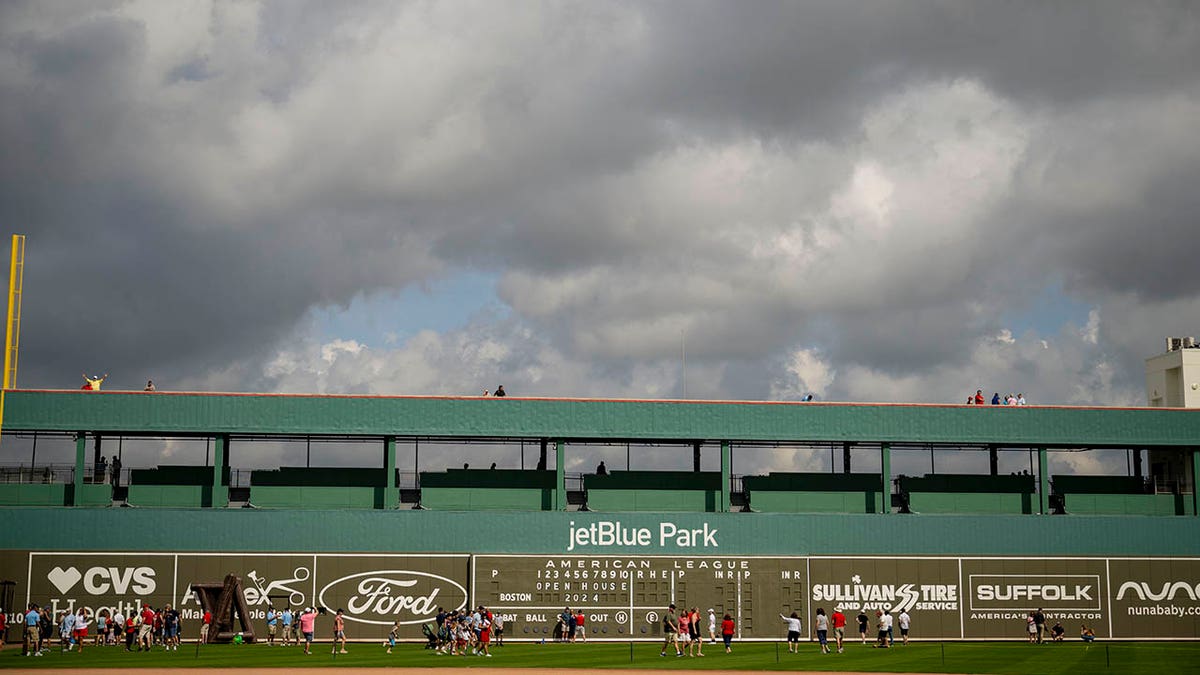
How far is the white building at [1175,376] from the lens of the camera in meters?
67.9

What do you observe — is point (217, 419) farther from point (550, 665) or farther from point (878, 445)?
point (878, 445)

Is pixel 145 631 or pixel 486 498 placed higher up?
pixel 486 498

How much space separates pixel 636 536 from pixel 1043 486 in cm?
1963

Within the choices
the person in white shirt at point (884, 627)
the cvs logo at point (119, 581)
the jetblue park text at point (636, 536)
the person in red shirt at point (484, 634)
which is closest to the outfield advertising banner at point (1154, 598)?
the person in white shirt at point (884, 627)

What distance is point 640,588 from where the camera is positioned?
5731 cm

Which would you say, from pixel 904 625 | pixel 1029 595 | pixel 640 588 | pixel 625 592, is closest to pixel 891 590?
pixel 904 625

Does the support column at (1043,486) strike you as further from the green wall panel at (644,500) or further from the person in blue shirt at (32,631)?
the person in blue shirt at (32,631)

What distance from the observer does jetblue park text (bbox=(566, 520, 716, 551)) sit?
5831 centimetres

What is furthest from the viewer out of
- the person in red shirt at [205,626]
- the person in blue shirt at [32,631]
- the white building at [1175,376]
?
the white building at [1175,376]

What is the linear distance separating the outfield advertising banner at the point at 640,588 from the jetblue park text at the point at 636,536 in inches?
16.9

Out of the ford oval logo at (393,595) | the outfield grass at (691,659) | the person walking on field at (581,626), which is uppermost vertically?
the ford oval logo at (393,595)

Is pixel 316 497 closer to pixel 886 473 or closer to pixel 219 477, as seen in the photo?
pixel 219 477

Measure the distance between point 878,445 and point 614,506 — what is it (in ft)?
41.8

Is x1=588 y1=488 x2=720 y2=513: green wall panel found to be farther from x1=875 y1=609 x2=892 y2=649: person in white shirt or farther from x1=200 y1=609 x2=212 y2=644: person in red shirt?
x1=200 y1=609 x2=212 y2=644: person in red shirt
